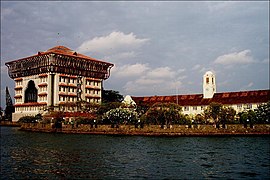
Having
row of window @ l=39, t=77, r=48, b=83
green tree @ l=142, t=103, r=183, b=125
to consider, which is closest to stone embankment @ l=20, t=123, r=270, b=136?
green tree @ l=142, t=103, r=183, b=125

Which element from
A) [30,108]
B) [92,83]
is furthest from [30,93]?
[92,83]

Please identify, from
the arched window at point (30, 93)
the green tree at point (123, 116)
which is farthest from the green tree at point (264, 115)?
the arched window at point (30, 93)

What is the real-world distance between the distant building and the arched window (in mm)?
40278

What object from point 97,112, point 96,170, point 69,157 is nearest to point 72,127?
point 97,112

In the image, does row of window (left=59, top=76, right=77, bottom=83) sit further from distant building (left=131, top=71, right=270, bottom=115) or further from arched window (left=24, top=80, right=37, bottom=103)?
distant building (left=131, top=71, right=270, bottom=115)

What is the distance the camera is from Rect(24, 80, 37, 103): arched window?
11731cm

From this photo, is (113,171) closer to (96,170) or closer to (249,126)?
(96,170)

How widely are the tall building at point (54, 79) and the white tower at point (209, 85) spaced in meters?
39.6

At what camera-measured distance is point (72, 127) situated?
270ft

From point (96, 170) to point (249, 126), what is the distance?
1909 inches

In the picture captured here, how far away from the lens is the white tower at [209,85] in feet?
347

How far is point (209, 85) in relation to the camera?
106 m

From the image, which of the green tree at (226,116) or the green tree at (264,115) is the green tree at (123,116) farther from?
the green tree at (264,115)

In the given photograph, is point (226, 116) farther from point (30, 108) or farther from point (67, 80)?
point (30, 108)
